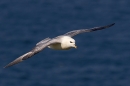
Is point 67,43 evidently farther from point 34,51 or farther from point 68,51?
point 68,51

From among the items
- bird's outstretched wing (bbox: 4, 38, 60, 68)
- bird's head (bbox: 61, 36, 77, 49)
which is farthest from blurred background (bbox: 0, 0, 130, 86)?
bird's outstretched wing (bbox: 4, 38, 60, 68)

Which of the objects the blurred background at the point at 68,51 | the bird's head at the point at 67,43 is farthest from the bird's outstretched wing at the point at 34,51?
the blurred background at the point at 68,51

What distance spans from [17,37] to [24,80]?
4.00 metres

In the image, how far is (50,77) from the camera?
34.9m

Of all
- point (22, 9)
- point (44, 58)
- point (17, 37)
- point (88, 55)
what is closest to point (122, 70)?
point (88, 55)

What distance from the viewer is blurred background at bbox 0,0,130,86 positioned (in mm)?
34906

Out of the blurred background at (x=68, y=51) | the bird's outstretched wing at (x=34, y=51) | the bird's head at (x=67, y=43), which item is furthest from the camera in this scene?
the blurred background at (x=68, y=51)

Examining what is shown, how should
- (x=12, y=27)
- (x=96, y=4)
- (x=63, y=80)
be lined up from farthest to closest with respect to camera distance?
(x=96, y=4) → (x=12, y=27) → (x=63, y=80)

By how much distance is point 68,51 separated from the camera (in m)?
37.1

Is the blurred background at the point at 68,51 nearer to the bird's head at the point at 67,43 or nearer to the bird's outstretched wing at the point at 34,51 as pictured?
the bird's head at the point at 67,43

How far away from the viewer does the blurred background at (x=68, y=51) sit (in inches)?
1374

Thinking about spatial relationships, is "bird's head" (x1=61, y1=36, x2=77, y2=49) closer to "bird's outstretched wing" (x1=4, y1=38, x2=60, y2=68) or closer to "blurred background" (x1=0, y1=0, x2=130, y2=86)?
"bird's outstretched wing" (x1=4, y1=38, x2=60, y2=68)

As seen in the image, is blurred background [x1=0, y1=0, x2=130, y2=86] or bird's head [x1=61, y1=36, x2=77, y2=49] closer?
bird's head [x1=61, y1=36, x2=77, y2=49]

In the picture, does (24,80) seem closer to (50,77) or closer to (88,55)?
(50,77)
